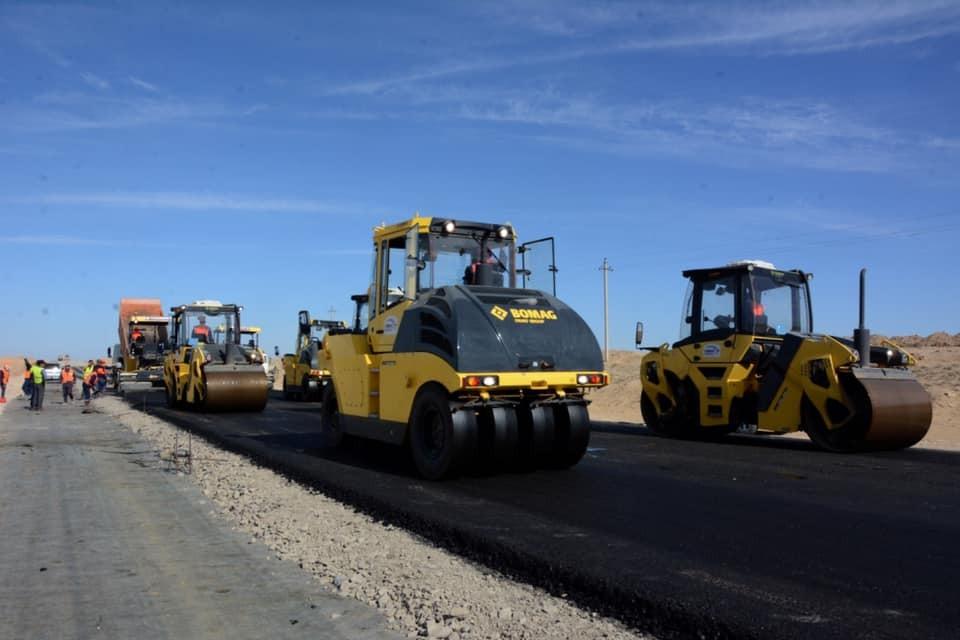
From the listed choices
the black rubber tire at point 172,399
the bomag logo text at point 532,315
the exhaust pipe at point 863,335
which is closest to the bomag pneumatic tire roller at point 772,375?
the exhaust pipe at point 863,335

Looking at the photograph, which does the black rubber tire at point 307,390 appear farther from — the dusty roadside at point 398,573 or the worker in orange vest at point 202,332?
the dusty roadside at point 398,573

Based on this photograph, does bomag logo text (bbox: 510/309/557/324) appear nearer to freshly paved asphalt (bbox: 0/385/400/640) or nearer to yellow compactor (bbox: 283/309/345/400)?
freshly paved asphalt (bbox: 0/385/400/640)

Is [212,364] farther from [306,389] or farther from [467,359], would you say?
[467,359]

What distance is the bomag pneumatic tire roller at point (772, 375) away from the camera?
35.8ft

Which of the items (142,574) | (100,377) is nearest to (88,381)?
(100,377)

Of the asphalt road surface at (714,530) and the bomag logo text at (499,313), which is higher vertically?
the bomag logo text at (499,313)

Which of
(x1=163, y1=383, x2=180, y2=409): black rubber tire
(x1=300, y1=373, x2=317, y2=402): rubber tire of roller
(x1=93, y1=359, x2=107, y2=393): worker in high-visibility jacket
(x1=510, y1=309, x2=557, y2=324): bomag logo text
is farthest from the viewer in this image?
(x1=93, y1=359, x2=107, y2=393): worker in high-visibility jacket

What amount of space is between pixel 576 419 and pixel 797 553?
12.9 ft

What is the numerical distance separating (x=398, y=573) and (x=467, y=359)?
335cm

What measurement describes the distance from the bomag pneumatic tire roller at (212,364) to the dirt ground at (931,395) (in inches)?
330

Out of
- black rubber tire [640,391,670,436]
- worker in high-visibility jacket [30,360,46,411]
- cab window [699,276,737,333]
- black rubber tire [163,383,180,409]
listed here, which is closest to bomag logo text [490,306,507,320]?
cab window [699,276,737,333]

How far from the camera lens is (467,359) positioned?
27.4ft

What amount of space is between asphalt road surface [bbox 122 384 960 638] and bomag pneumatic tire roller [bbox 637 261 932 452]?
1.94ft

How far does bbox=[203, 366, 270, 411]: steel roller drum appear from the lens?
1884cm
